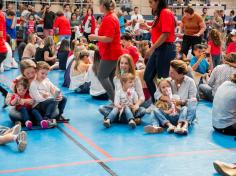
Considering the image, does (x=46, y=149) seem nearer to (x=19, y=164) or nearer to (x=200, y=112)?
(x=19, y=164)

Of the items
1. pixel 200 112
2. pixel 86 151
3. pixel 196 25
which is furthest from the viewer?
pixel 196 25

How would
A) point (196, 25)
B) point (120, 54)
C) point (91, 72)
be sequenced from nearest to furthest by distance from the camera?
point (120, 54) → point (91, 72) → point (196, 25)

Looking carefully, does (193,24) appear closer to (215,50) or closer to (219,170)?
(215,50)

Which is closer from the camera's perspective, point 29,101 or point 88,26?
point 29,101

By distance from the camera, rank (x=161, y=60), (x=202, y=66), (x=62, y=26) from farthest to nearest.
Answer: (x=62, y=26)
(x=202, y=66)
(x=161, y=60)

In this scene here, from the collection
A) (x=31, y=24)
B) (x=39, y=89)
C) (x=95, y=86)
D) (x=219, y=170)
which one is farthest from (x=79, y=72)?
(x=31, y=24)

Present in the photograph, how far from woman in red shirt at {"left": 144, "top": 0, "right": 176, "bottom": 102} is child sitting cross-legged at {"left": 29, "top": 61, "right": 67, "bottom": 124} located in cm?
155

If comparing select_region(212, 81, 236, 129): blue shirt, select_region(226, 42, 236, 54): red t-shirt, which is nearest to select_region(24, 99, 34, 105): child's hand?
select_region(212, 81, 236, 129): blue shirt

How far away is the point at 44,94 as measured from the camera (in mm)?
6316

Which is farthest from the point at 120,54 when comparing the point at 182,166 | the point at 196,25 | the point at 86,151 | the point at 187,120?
the point at 196,25

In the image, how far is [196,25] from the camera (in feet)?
Answer: 32.9

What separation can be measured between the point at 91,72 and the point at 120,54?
1776 mm

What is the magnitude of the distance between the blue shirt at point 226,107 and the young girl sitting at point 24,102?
97.3 inches

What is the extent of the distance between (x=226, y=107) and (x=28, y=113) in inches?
112
